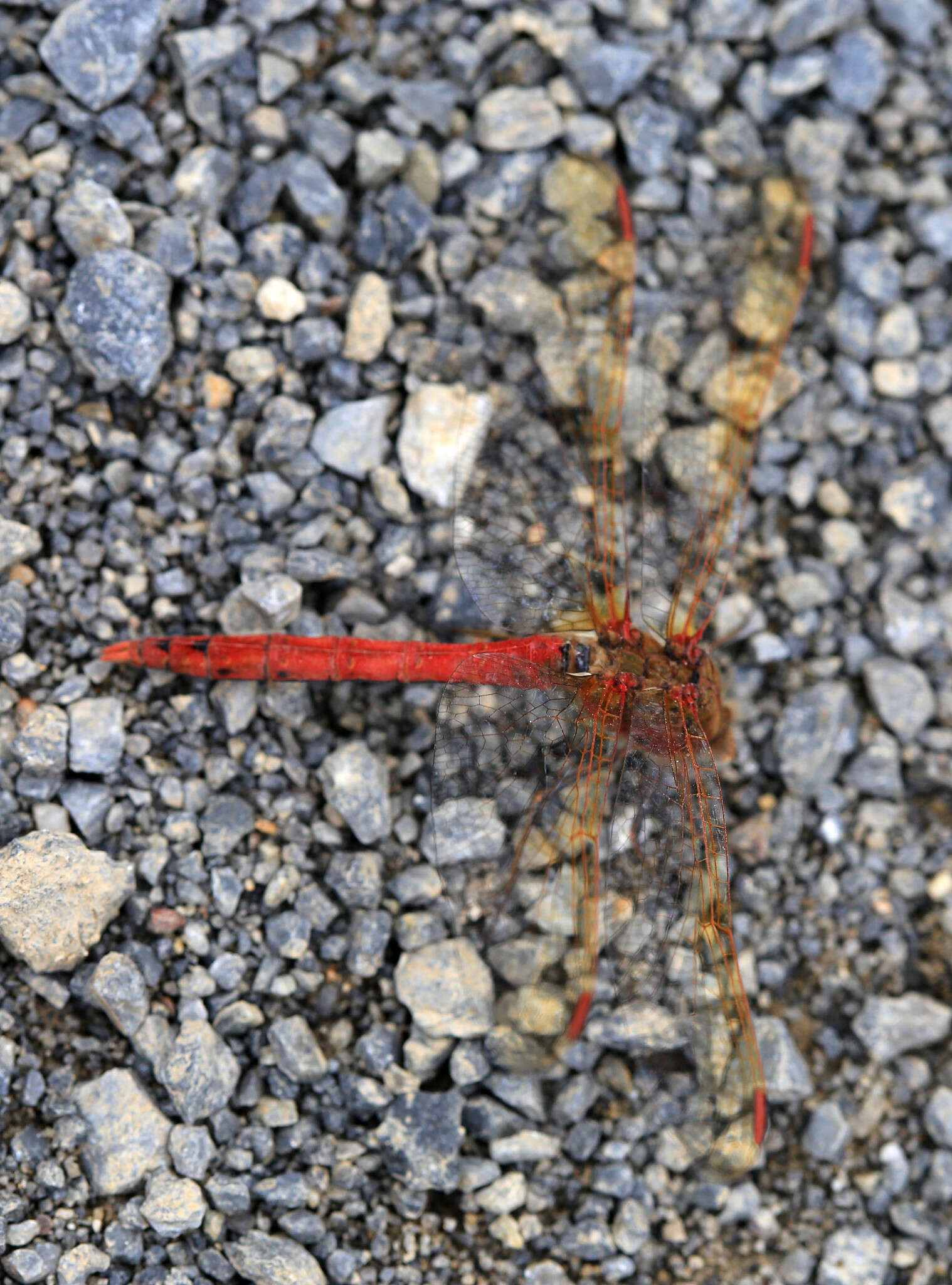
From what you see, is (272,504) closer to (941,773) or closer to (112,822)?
(112,822)

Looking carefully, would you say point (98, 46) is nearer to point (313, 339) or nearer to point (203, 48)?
point (203, 48)

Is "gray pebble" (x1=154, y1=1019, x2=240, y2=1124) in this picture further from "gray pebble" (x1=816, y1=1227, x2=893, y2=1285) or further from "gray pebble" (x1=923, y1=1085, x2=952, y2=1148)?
"gray pebble" (x1=923, y1=1085, x2=952, y2=1148)

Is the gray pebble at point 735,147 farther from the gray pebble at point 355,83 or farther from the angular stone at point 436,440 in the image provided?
the angular stone at point 436,440

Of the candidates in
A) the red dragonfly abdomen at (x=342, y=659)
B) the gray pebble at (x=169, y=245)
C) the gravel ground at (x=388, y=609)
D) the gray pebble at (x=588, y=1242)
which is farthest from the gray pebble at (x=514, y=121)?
the gray pebble at (x=588, y=1242)

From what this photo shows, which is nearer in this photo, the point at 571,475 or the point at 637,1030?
the point at 637,1030

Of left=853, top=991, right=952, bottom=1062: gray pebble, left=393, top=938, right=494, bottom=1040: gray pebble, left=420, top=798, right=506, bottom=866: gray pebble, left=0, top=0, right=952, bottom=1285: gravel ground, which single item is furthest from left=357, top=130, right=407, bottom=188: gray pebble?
left=853, top=991, right=952, bottom=1062: gray pebble

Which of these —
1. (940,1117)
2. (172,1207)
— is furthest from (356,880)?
(940,1117)

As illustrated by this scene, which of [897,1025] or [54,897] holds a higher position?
[54,897]
